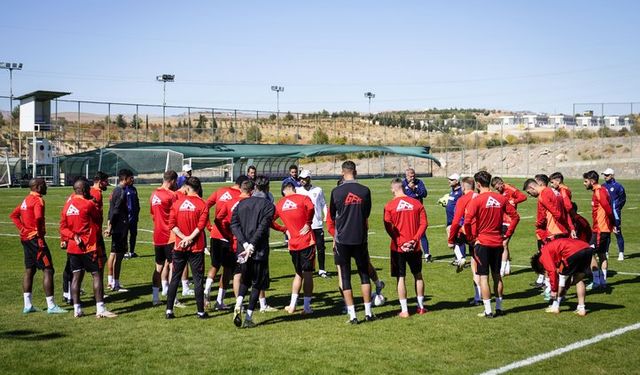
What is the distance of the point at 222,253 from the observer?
1352 cm

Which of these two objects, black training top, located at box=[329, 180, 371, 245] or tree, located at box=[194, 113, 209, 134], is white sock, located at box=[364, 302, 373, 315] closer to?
black training top, located at box=[329, 180, 371, 245]

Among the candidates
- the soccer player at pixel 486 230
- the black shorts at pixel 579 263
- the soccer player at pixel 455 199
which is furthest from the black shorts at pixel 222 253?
the soccer player at pixel 455 199

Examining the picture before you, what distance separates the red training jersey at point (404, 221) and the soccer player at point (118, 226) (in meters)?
5.56

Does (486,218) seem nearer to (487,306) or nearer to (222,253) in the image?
(487,306)

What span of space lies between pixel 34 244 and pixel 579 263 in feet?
28.6

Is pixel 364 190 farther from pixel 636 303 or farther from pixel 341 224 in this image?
pixel 636 303

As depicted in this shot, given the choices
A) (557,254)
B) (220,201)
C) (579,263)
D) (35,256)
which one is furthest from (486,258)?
(35,256)

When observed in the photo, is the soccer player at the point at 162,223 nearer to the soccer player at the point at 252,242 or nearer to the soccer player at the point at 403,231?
the soccer player at the point at 252,242

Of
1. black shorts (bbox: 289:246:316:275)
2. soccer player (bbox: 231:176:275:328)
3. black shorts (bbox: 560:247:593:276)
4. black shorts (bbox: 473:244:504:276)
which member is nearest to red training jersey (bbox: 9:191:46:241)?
soccer player (bbox: 231:176:275:328)

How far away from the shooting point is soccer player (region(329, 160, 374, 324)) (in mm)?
11875

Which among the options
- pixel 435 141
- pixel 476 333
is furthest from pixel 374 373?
pixel 435 141

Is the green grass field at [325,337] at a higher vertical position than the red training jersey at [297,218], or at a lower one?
lower

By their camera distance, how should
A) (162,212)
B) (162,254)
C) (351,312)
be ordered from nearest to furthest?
(351,312)
(162,212)
(162,254)

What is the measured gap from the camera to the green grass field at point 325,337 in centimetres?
938
